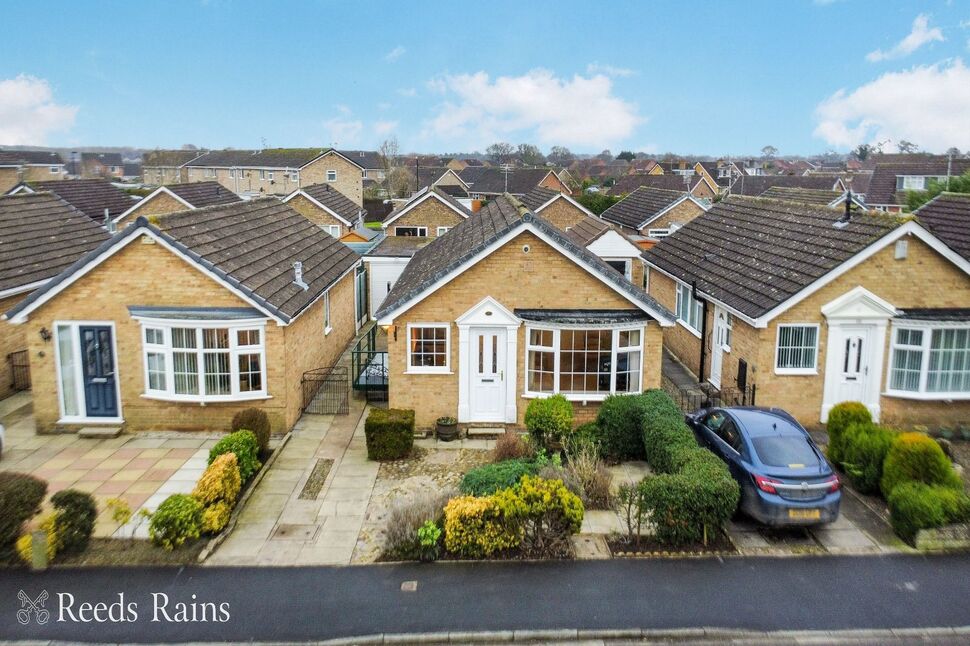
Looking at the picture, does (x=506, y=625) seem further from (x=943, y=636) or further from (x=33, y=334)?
(x=33, y=334)

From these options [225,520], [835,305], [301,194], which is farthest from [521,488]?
[301,194]

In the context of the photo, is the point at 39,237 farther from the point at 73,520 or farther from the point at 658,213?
the point at 658,213

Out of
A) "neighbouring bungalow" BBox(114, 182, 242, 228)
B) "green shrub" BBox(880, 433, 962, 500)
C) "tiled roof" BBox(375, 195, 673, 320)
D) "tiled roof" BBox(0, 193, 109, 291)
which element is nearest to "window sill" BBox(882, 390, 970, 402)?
"green shrub" BBox(880, 433, 962, 500)

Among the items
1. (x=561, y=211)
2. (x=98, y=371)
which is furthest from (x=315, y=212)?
(x=98, y=371)

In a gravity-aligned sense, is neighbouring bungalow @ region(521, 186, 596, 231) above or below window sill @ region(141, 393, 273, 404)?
above

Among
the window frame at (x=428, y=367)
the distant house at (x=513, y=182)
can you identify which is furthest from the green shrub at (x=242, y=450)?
the distant house at (x=513, y=182)

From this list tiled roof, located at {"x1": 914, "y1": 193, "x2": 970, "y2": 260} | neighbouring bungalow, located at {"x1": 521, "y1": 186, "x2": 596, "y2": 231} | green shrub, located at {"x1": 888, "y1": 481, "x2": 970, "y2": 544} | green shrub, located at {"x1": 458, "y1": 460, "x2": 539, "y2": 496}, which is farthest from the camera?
neighbouring bungalow, located at {"x1": 521, "y1": 186, "x2": 596, "y2": 231}

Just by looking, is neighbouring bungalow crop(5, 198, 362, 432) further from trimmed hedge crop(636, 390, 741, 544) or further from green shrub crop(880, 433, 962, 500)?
green shrub crop(880, 433, 962, 500)
